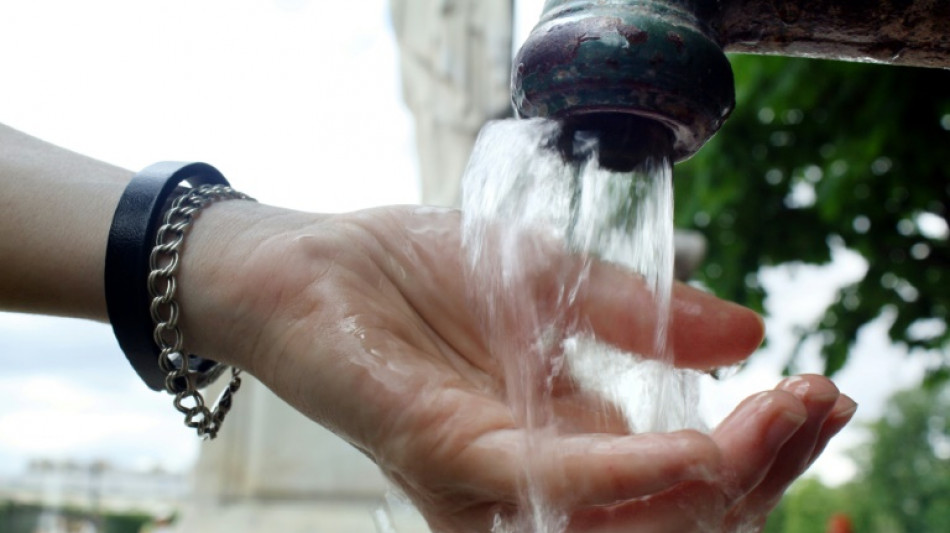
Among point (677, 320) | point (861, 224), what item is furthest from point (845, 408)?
point (861, 224)

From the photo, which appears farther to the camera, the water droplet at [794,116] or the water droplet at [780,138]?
the water droplet at [780,138]

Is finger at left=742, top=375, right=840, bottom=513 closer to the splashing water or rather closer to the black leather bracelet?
the splashing water

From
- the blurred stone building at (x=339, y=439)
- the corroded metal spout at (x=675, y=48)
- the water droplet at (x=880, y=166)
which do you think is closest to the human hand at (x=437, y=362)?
the corroded metal spout at (x=675, y=48)

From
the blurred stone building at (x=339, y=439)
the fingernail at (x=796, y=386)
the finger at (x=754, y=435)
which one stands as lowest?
the blurred stone building at (x=339, y=439)

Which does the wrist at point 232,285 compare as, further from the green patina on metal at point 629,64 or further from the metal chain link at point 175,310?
the green patina on metal at point 629,64

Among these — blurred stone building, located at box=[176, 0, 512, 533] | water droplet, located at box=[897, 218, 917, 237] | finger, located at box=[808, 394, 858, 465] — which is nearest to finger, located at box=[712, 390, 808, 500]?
finger, located at box=[808, 394, 858, 465]

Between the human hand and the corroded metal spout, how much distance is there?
1.07 ft

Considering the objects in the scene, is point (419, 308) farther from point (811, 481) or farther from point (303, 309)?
point (811, 481)

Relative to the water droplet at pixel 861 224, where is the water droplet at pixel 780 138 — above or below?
above

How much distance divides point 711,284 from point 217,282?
14.2 ft

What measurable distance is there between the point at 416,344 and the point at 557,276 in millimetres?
272

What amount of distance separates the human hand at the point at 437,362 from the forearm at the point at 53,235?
15 centimetres

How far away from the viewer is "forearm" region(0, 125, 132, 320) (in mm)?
1267

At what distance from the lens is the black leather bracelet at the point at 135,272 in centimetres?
122
